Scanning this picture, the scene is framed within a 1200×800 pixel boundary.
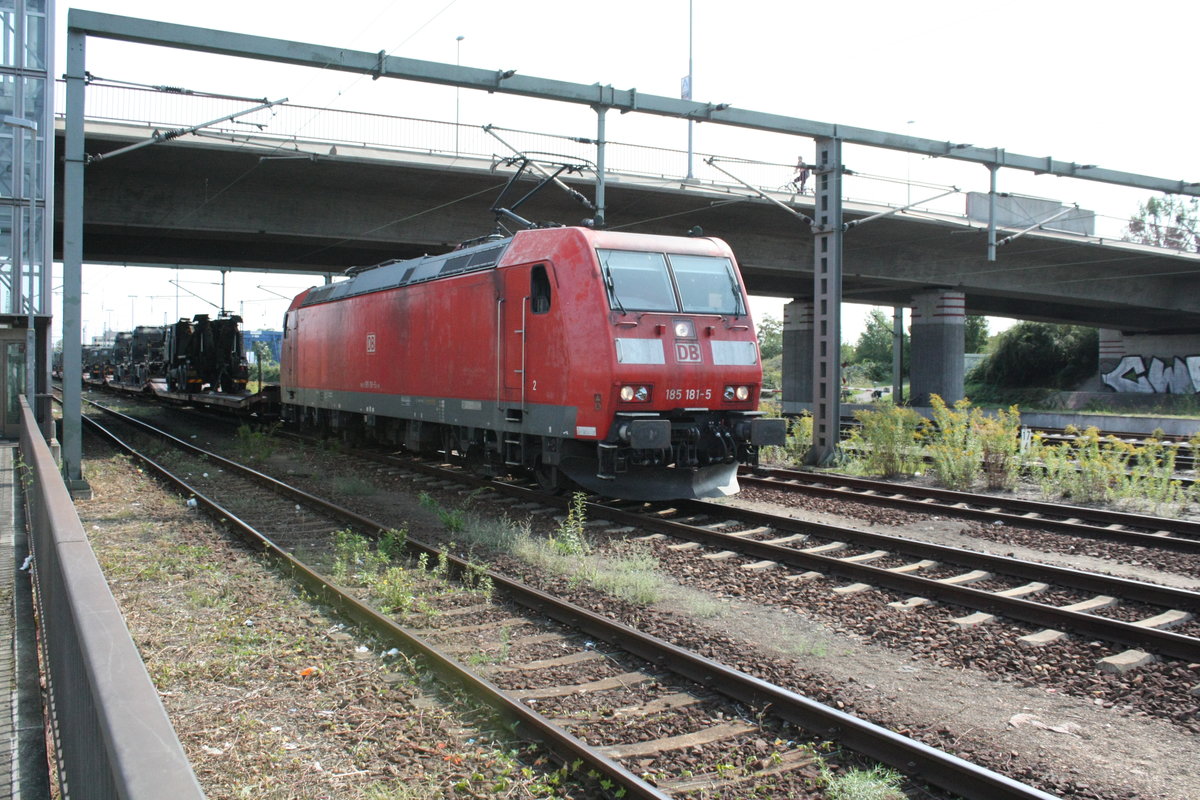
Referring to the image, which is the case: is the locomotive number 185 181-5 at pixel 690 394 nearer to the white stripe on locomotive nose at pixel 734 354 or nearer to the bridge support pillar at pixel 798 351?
the white stripe on locomotive nose at pixel 734 354

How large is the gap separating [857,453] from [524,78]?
9.35 m

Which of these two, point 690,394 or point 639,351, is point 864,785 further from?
point 690,394

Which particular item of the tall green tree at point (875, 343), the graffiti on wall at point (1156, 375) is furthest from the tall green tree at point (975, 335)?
the graffiti on wall at point (1156, 375)

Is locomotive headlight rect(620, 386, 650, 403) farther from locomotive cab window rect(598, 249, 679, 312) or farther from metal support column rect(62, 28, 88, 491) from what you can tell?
metal support column rect(62, 28, 88, 491)

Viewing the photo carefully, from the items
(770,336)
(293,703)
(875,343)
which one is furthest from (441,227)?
(770,336)

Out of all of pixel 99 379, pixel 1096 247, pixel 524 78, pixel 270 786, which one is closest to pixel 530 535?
pixel 270 786

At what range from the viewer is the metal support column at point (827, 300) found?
16672mm

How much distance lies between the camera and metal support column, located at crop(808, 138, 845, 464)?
1667 centimetres

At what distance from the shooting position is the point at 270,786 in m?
4.33

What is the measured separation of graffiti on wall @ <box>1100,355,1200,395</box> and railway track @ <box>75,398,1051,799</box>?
4373 cm

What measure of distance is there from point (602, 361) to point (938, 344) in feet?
90.3

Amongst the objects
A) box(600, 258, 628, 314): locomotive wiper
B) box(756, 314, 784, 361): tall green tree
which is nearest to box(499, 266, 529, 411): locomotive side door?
box(600, 258, 628, 314): locomotive wiper

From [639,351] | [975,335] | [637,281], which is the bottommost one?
[639,351]

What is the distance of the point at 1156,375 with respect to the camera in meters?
44.9
